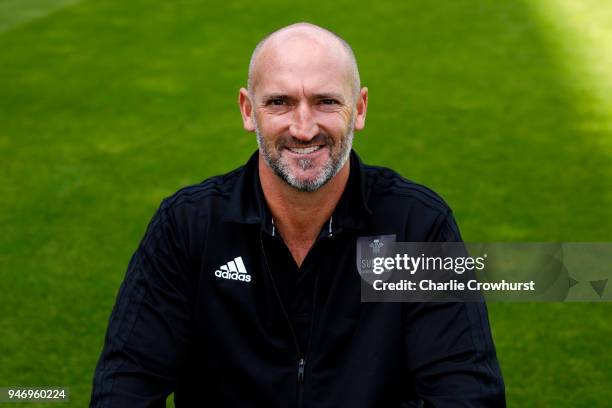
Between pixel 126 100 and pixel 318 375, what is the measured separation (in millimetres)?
4549

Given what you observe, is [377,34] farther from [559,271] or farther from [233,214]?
[233,214]

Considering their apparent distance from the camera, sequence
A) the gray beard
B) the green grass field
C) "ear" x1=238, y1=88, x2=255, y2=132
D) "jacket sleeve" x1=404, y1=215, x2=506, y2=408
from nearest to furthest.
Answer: "jacket sleeve" x1=404, y1=215, x2=506, y2=408
the gray beard
"ear" x1=238, y1=88, x2=255, y2=132
the green grass field

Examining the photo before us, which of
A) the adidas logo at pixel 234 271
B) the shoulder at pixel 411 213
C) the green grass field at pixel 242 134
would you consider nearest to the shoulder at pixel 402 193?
the shoulder at pixel 411 213

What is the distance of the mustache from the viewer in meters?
2.30

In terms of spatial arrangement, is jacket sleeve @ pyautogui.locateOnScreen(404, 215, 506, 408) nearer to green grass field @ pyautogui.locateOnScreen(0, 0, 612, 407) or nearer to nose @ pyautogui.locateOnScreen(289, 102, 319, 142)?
nose @ pyautogui.locateOnScreen(289, 102, 319, 142)

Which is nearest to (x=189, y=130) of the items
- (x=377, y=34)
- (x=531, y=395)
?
(x=377, y=34)

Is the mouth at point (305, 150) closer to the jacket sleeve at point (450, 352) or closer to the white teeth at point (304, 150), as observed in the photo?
the white teeth at point (304, 150)

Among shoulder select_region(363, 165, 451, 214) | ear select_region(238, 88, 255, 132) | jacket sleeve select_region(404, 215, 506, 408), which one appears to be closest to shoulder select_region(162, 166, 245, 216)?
Result: ear select_region(238, 88, 255, 132)

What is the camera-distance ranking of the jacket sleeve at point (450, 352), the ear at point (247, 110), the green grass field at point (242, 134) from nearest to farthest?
the jacket sleeve at point (450, 352) < the ear at point (247, 110) < the green grass field at point (242, 134)

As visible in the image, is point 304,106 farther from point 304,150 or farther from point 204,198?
point 204,198

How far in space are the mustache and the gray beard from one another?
12mm

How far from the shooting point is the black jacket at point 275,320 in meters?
2.26

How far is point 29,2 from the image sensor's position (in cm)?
901

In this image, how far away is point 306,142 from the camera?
7.54 feet
